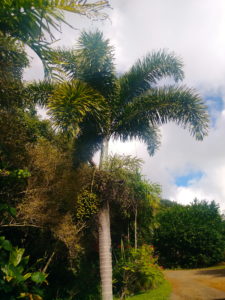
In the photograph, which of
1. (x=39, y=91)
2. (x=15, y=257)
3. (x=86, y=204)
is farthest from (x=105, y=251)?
(x=39, y=91)

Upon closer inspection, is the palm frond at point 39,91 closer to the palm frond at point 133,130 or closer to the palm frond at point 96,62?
the palm frond at point 96,62

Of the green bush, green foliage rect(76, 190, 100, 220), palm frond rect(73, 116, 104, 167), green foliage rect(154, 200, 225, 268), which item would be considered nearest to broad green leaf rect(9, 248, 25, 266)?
green foliage rect(76, 190, 100, 220)

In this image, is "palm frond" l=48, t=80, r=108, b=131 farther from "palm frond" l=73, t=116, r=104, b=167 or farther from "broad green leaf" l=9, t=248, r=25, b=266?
"broad green leaf" l=9, t=248, r=25, b=266

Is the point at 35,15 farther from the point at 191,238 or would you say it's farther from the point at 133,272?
the point at 191,238

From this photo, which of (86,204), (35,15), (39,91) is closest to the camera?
(35,15)

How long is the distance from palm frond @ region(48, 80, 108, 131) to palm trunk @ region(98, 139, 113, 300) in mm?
2043

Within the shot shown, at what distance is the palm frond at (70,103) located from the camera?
677 centimetres

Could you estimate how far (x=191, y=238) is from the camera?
75.9ft

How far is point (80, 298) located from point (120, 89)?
7.45 m

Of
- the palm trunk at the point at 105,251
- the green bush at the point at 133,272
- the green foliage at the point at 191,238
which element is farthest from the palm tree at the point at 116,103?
the green foliage at the point at 191,238

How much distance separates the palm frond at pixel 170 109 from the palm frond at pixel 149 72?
358 millimetres

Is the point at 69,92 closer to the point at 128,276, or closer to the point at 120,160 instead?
the point at 120,160

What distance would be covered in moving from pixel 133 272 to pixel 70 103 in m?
6.95

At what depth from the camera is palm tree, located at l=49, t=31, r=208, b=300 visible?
28.1ft
